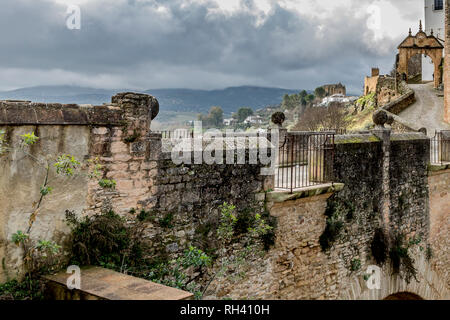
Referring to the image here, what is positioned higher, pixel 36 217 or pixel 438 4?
pixel 438 4

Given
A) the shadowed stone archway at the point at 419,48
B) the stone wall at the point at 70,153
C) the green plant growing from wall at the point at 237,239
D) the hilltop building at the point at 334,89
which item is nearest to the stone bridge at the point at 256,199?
the stone wall at the point at 70,153

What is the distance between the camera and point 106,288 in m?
4.84

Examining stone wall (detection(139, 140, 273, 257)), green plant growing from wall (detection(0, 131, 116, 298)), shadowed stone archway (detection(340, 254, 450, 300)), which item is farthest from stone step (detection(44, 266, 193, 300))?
shadowed stone archway (detection(340, 254, 450, 300))

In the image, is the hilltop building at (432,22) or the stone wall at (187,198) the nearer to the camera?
the stone wall at (187,198)

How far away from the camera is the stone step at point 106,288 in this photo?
4594 millimetres

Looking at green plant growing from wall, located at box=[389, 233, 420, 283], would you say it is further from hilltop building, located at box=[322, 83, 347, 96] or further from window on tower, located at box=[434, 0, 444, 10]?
hilltop building, located at box=[322, 83, 347, 96]

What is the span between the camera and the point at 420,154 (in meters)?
11.9

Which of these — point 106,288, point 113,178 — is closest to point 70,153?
point 113,178

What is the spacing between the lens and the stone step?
4594 millimetres

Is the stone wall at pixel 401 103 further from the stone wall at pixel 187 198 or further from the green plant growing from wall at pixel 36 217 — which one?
the green plant growing from wall at pixel 36 217

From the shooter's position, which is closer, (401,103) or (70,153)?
(70,153)

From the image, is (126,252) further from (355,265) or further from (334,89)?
(334,89)

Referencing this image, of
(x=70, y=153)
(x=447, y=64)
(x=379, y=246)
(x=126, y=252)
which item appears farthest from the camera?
(x=447, y=64)

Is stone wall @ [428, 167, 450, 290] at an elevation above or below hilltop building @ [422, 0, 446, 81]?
below
